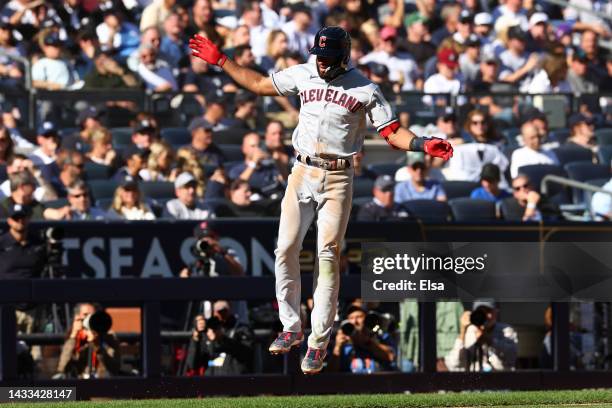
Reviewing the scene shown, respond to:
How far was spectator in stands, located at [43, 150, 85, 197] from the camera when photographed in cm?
1430

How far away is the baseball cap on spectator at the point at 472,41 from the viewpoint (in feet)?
60.3

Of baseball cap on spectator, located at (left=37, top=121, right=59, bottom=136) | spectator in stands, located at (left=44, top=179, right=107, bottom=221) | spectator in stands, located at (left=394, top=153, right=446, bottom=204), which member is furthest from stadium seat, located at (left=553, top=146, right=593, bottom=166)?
spectator in stands, located at (left=44, top=179, right=107, bottom=221)

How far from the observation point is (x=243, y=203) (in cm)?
1396

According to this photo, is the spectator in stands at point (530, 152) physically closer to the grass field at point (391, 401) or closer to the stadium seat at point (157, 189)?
the stadium seat at point (157, 189)

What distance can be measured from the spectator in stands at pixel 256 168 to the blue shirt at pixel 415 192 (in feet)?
3.90

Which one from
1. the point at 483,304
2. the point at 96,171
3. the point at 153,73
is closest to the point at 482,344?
the point at 483,304

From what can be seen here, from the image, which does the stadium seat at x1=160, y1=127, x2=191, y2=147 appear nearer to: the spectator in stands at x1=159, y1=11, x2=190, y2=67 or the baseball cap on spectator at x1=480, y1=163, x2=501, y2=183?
the spectator in stands at x1=159, y1=11, x2=190, y2=67

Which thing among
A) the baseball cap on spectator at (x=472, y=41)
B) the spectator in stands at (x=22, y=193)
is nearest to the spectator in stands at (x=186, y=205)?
the spectator in stands at (x=22, y=193)

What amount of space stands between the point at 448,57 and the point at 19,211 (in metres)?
7.47

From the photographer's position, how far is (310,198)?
9.09m

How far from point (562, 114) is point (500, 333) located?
20.3 ft

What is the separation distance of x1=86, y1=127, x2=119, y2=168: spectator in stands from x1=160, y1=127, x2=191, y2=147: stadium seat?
2.40 feet

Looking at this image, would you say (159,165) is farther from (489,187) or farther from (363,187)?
(489,187)

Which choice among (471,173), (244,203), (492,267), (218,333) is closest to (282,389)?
(218,333)
